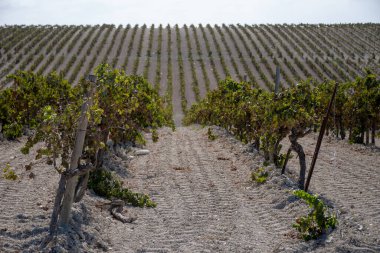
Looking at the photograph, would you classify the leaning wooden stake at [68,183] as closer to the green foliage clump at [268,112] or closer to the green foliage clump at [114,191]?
the green foliage clump at [114,191]

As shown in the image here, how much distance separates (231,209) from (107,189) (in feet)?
8.27

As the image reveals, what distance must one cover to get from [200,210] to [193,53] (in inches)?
1667

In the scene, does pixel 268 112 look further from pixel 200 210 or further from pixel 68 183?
pixel 68 183

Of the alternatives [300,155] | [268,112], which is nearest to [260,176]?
[300,155]

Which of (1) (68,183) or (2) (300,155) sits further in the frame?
(2) (300,155)

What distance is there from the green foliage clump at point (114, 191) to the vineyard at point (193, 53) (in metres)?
23.0

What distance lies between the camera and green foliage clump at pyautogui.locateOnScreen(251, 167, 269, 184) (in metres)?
10.4

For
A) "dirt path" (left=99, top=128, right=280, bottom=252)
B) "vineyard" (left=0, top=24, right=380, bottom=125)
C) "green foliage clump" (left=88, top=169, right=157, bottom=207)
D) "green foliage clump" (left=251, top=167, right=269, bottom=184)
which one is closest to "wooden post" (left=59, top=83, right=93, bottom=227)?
"dirt path" (left=99, top=128, right=280, bottom=252)

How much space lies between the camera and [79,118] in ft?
20.9

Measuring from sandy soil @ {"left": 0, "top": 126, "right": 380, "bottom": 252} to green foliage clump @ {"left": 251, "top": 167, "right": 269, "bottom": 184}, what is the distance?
0.53 ft

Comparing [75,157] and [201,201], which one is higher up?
[75,157]

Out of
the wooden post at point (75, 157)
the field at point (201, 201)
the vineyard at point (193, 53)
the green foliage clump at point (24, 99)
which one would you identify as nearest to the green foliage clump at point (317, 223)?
the field at point (201, 201)

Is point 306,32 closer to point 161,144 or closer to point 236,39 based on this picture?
point 236,39

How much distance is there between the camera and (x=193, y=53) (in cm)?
4966
